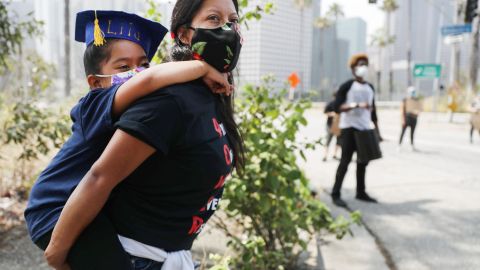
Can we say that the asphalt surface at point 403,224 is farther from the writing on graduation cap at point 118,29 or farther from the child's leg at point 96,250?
the writing on graduation cap at point 118,29

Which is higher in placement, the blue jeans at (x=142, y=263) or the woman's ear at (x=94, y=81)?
the woman's ear at (x=94, y=81)

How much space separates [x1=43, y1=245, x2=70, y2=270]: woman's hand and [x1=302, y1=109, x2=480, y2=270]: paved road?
2.60 meters

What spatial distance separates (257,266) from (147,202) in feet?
5.80

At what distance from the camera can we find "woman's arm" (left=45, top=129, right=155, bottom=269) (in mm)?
982

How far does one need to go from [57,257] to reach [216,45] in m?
0.66

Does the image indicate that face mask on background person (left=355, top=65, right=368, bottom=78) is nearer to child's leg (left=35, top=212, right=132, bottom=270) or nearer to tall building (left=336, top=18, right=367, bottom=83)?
child's leg (left=35, top=212, right=132, bottom=270)

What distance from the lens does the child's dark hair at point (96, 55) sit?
1296 mm

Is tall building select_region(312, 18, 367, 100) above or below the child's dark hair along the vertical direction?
above

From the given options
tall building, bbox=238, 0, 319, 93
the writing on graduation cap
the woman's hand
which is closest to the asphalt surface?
the woman's hand

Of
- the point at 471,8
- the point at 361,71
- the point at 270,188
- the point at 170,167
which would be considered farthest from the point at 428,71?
the point at 170,167

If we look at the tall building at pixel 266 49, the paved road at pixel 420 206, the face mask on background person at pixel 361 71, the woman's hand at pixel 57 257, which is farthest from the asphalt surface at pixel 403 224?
the face mask on background person at pixel 361 71

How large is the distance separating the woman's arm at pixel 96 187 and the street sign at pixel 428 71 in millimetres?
20864

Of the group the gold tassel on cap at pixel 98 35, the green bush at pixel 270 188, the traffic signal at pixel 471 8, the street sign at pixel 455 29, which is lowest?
the green bush at pixel 270 188

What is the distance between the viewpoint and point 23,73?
5.44 meters
